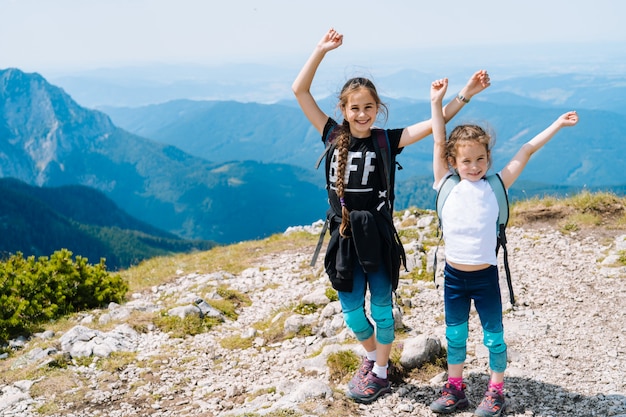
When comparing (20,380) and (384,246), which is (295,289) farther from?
(384,246)

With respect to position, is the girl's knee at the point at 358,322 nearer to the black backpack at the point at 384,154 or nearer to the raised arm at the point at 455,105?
the black backpack at the point at 384,154

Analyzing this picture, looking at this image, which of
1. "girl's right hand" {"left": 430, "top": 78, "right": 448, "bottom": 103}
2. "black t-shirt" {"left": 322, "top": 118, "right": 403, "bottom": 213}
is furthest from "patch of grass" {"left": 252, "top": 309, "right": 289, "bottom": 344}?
"girl's right hand" {"left": 430, "top": 78, "right": 448, "bottom": 103}

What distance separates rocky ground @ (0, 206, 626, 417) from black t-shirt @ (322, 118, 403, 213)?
212 centimetres

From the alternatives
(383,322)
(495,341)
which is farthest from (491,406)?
(383,322)

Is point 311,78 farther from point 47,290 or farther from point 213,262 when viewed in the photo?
point 213,262

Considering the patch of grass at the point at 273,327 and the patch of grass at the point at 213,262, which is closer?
the patch of grass at the point at 273,327

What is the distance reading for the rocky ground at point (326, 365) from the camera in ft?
18.9

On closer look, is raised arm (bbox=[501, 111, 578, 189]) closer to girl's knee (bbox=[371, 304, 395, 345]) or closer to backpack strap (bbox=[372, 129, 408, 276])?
backpack strap (bbox=[372, 129, 408, 276])

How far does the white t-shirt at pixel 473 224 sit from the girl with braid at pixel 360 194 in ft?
2.00

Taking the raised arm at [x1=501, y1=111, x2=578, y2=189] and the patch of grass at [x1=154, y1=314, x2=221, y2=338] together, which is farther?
the patch of grass at [x1=154, y1=314, x2=221, y2=338]

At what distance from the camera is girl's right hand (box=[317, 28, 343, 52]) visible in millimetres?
5316

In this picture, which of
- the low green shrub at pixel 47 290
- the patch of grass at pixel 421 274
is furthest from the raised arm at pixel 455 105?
the low green shrub at pixel 47 290

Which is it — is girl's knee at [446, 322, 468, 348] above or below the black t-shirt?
below

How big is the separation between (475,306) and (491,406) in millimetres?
991
